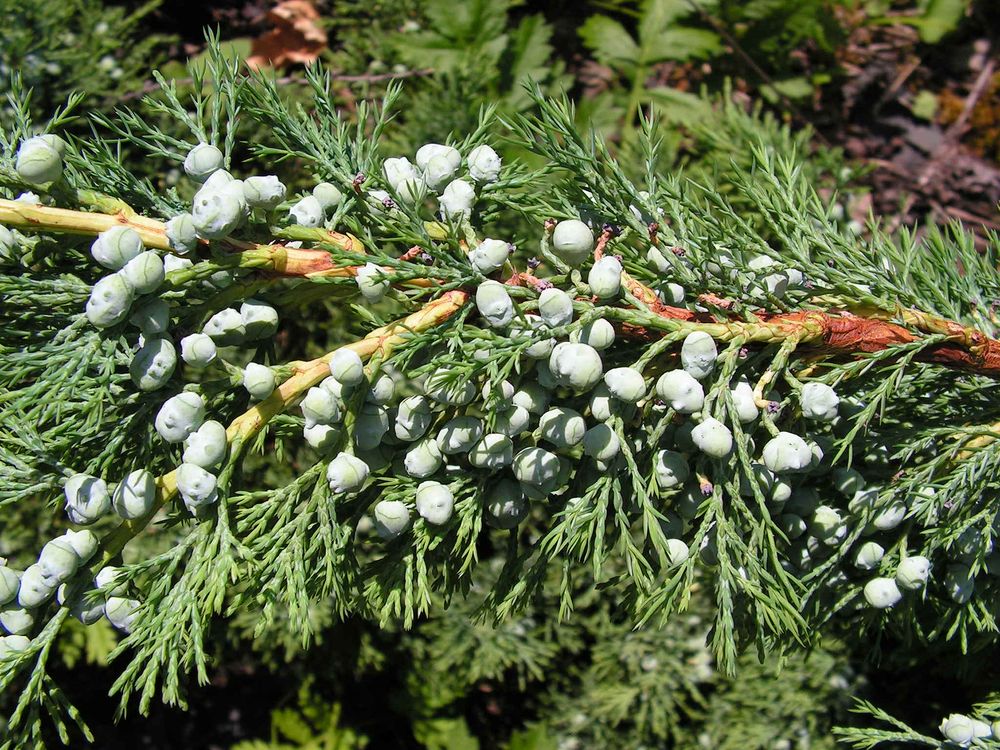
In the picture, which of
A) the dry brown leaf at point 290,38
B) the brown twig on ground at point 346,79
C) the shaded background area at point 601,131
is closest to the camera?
the shaded background area at point 601,131

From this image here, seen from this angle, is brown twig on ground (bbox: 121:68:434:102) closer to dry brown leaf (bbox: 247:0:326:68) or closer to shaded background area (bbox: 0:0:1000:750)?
shaded background area (bbox: 0:0:1000:750)

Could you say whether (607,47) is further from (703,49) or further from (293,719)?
(293,719)

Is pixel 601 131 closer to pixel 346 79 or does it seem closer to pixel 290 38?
pixel 346 79

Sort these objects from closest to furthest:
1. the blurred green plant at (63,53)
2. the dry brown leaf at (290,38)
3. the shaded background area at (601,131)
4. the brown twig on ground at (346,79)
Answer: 1. the shaded background area at (601,131)
2. the blurred green plant at (63,53)
3. the brown twig on ground at (346,79)
4. the dry brown leaf at (290,38)

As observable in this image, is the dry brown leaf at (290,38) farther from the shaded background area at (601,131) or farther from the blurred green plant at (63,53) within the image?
the blurred green plant at (63,53)

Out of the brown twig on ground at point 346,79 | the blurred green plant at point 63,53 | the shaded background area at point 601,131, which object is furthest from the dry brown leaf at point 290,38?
the blurred green plant at point 63,53

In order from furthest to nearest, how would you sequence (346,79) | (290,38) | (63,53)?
1. (290,38)
2. (346,79)
3. (63,53)

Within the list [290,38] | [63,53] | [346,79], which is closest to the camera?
[63,53]

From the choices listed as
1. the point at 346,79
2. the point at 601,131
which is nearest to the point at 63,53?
the point at 346,79

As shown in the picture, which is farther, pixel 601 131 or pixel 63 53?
pixel 601 131
